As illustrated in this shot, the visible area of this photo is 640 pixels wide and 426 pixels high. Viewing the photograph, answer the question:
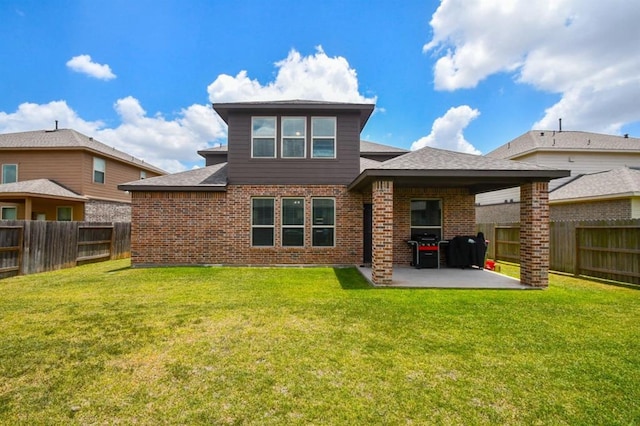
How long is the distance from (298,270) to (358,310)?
4317mm

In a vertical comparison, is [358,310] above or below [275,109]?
below

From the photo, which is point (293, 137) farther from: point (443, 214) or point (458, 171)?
point (443, 214)

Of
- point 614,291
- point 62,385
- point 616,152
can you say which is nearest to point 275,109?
point 62,385

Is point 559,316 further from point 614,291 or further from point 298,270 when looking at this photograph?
point 298,270

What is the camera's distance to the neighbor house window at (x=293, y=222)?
1012 centimetres

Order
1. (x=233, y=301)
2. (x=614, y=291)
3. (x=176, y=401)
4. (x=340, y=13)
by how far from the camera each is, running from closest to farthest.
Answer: (x=176, y=401), (x=233, y=301), (x=614, y=291), (x=340, y=13)

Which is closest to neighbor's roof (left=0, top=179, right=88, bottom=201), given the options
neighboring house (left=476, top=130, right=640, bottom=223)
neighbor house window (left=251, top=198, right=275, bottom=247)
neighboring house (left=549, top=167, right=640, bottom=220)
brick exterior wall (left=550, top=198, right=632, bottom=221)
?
neighbor house window (left=251, top=198, right=275, bottom=247)

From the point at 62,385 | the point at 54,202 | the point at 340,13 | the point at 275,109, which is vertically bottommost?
the point at 62,385

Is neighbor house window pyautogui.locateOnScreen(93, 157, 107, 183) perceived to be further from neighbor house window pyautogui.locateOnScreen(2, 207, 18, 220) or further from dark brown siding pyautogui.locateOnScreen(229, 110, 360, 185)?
dark brown siding pyautogui.locateOnScreen(229, 110, 360, 185)

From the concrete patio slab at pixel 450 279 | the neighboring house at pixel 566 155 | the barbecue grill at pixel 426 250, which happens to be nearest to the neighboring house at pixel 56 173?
the concrete patio slab at pixel 450 279

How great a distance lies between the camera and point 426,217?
1012 centimetres

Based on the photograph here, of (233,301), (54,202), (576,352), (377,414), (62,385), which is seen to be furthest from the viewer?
(54,202)

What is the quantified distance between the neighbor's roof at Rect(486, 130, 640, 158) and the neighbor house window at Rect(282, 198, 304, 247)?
13.7 meters

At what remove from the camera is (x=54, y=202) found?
15164 mm
